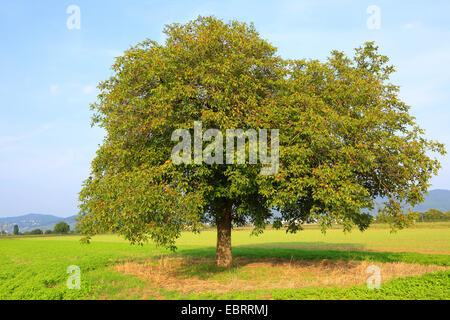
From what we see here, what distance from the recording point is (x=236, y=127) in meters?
19.1

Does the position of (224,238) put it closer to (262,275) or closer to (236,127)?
(262,275)

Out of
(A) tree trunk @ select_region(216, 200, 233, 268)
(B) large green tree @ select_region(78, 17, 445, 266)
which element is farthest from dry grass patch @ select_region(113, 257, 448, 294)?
(B) large green tree @ select_region(78, 17, 445, 266)

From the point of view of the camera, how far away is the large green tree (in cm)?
1803

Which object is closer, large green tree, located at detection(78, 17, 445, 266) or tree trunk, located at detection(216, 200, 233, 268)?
large green tree, located at detection(78, 17, 445, 266)

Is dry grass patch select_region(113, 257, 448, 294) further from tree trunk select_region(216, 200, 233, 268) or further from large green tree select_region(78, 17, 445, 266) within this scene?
large green tree select_region(78, 17, 445, 266)

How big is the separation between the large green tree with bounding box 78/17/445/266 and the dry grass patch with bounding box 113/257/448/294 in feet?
10.5

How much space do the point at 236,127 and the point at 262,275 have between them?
10507mm

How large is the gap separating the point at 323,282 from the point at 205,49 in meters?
15.4

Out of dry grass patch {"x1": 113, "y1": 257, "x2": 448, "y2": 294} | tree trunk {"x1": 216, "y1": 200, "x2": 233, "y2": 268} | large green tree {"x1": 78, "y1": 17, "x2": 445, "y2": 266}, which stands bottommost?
dry grass patch {"x1": 113, "y1": 257, "x2": 448, "y2": 294}

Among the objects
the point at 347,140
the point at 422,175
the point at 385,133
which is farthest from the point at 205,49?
the point at 422,175

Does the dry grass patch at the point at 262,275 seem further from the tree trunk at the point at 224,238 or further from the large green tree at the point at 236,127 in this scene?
the large green tree at the point at 236,127

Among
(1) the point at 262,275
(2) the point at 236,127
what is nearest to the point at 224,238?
(1) the point at 262,275
